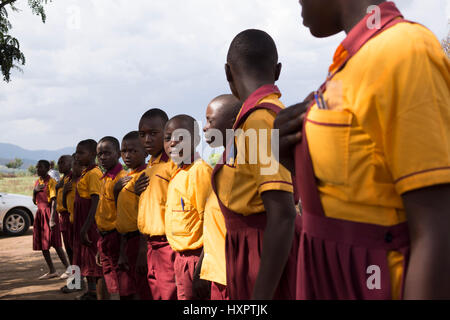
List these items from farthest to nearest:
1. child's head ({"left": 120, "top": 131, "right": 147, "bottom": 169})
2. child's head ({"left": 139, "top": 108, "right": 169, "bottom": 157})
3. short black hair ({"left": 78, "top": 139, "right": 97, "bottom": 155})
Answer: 1. short black hair ({"left": 78, "top": 139, "right": 97, "bottom": 155})
2. child's head ({"left": 120, "top": 131, "right": 147, "bottom": 169})
3. child's head ({"left": 139, "top": 108, "right": 169, "bottom": 157})

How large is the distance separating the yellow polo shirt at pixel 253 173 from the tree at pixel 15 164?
42.9 metres

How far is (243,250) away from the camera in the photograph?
7.59 feet

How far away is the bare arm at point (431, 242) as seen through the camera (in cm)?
101

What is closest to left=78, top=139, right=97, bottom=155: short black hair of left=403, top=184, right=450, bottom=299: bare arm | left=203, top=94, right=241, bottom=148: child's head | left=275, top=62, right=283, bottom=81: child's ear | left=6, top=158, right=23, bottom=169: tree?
left=203, top=94, right=241, bottom=148: child's head

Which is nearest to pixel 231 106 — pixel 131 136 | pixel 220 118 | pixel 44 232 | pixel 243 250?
pixel 220 118

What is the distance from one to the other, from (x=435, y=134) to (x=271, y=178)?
3.25 feet

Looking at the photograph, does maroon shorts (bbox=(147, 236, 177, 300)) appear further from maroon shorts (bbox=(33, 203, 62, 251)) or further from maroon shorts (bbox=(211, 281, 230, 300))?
maroon shorts (bbox=(33, 203, 62, 251))

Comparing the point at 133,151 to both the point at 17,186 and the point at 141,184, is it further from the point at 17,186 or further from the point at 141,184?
the point at 17,186

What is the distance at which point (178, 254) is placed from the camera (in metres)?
3.99

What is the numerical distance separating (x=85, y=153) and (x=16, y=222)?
27.2ft

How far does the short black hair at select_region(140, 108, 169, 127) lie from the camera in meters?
5.01

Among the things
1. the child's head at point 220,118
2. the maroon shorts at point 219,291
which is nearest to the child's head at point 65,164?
the child's head at point 220,118

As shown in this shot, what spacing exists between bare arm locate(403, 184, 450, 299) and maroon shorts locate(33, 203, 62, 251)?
9.05m
